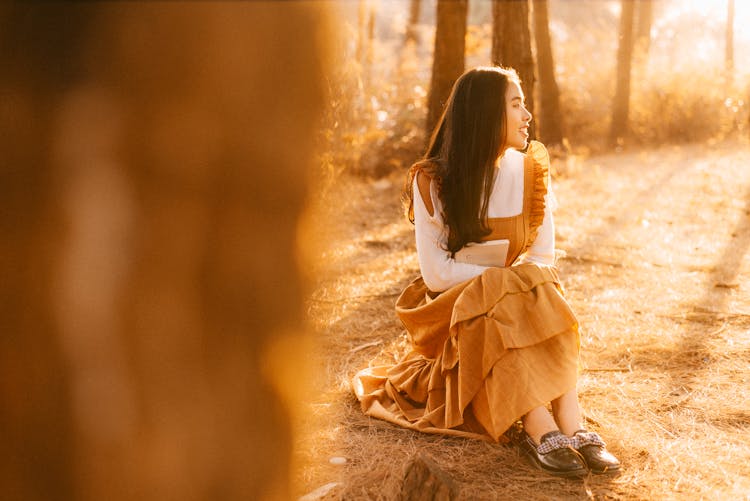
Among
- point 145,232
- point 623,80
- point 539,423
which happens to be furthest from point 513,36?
point 145,232

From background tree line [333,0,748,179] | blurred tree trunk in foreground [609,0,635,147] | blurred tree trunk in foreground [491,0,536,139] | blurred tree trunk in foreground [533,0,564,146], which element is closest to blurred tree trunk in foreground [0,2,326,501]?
background tree line [333,0,748,179]

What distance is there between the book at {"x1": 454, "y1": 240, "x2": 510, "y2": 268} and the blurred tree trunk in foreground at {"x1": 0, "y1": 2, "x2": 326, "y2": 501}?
1.50m

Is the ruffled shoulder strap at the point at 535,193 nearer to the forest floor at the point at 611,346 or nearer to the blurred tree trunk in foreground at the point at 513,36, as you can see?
the forest floor at the point at 611,346

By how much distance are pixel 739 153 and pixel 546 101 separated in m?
Answer: 3.01

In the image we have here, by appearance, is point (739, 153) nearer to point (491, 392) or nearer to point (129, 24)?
point (491, 392)

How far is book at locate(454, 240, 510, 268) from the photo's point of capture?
132 inches

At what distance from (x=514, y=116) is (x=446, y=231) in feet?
1.82

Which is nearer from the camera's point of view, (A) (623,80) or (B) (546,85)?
(B) (546,85)

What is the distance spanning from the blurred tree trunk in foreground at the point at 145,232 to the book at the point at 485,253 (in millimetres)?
1498

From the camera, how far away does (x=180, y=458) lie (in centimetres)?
191

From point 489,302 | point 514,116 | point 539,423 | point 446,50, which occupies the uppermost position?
point 446,50

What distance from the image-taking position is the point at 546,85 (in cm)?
1203

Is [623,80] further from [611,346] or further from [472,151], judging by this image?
[472,151]

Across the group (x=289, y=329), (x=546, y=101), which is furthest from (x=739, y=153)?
(x=289, y=329)
